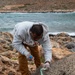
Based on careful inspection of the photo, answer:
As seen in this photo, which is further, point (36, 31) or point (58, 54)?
point (58, 54)

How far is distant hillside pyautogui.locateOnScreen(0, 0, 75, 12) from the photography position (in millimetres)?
74438

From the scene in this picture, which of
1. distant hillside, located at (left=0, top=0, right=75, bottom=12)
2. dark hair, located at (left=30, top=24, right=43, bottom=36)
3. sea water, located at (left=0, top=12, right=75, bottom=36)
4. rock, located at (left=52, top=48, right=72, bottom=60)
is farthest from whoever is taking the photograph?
distant hillside, located at (left=0, top=0, right=75, bottom=12)

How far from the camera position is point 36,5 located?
78.4m

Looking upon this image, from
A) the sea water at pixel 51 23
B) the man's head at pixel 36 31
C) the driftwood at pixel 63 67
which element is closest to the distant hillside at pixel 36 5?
the sea water at pixel 51 23

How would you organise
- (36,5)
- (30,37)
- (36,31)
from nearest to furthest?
1. (36,31)
2. (30,37)
3. (36,5)

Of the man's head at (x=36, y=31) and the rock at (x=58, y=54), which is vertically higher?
the man's head at (x=36, y=31)

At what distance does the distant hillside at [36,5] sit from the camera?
244 feet

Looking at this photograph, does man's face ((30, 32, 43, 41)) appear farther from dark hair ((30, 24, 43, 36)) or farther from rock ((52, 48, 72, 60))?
rock ((52, 48, 72, 60))

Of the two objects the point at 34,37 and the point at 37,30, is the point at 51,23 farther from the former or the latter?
the point at 37,30

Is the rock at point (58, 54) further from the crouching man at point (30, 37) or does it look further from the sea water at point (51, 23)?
the sea water at point (51, 23)

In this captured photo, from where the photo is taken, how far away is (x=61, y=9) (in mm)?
73125

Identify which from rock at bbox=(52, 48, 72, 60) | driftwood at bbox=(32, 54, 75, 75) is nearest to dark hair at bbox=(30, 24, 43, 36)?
driftwood at bbox=(32, 54, 75, 75)

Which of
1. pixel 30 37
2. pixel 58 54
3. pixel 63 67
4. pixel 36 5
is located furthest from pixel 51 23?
pixel 36 5

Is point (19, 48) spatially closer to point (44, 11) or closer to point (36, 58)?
point (36, 58)
